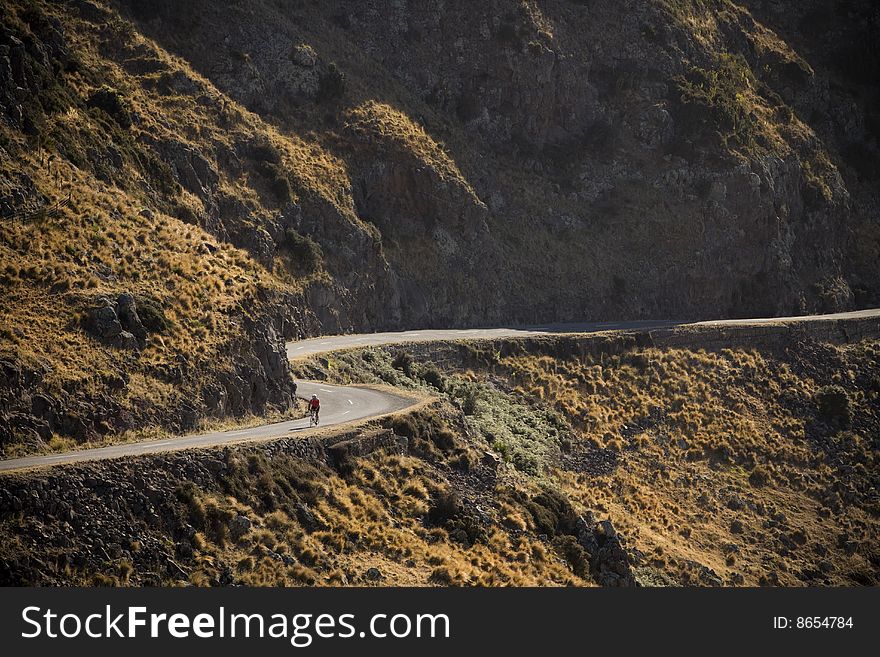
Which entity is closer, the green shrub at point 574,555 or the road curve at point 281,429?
the road curve at point 281,429

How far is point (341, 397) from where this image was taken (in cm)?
5100

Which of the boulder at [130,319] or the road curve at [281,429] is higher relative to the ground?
the boulder at [130,319]

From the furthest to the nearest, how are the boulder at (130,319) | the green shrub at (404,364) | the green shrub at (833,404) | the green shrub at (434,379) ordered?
the green shrub at (833,404) → the green shrub at (404,364) → the green shrub at (434,379) → the boulder at (130,319)

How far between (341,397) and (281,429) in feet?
31.8

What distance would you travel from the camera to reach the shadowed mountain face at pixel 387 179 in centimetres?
4122

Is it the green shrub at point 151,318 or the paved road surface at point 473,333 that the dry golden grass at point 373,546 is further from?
the paved road surface at point 473,333

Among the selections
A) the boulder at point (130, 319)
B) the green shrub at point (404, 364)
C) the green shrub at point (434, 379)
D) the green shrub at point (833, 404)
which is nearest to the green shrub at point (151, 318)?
the boulder at point (130, 319)

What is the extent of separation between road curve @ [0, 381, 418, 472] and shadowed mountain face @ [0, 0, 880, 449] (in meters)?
1.45

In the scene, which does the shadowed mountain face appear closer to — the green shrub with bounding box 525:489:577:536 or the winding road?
the winding road

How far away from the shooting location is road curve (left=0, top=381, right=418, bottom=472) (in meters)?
32.6

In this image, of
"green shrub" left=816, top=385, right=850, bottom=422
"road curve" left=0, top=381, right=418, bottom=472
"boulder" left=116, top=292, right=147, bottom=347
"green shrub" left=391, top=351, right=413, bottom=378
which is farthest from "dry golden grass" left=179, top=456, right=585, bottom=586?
"green shrub" left=816, top=385, right=850, bottom=422

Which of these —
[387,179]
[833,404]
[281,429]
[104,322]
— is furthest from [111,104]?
[833,404]

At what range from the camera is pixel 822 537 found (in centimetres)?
6119

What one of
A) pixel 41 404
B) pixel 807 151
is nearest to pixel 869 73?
pixel 807 151
